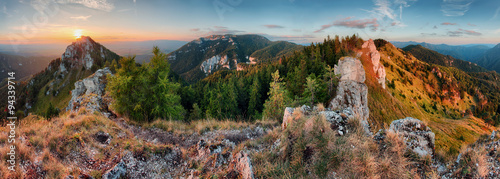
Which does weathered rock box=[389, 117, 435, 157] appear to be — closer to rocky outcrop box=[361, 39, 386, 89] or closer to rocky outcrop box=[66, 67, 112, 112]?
rocky outcrop box=[66, 67, 112, 112]

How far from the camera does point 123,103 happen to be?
17750 mm

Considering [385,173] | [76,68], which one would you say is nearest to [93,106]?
[385,173]

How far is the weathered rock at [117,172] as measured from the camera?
6.27 meters

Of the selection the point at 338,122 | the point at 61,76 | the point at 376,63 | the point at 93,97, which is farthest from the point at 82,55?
the point at 376,63

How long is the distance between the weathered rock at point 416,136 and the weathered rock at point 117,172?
1043 cm

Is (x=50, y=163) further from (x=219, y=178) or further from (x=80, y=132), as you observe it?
(x=219, y=178)

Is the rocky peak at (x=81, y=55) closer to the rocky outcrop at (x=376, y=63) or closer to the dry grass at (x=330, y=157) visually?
the dry grass at (x=330, y=157)

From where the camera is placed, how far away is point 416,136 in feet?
21.0

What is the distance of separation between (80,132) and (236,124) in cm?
910

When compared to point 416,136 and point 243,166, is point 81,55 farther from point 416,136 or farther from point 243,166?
point 416,136

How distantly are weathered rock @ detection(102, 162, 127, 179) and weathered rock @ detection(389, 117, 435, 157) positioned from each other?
10427 mm

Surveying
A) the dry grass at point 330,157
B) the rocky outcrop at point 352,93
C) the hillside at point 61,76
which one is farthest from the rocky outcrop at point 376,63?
the hillside at point 61,76

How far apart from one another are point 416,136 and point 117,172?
11.2 metres

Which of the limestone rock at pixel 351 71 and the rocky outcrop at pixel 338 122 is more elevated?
the limestone rock at pixel 351 71
